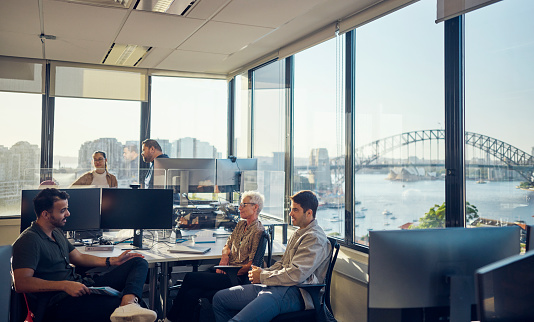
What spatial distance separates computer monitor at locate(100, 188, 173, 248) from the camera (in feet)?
11.8

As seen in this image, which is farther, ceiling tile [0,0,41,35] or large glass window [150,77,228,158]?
large glass window [150,77,228,158]

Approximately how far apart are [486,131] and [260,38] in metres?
2.58

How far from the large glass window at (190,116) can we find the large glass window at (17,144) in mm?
1534

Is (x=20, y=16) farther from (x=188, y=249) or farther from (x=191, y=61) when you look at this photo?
(x=188, y=249)

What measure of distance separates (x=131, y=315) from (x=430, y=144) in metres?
2.27

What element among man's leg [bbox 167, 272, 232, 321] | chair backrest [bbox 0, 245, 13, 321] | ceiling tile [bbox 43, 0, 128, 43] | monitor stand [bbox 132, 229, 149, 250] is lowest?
man's leg [bbox 167, 272, 232, 321]

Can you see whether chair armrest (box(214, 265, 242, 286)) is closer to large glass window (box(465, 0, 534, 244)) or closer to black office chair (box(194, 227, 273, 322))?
black office chair (box(194, 227, 273, 322))

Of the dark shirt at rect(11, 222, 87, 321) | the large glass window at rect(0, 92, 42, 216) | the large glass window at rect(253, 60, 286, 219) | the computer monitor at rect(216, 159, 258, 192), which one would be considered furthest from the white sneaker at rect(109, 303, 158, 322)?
the large glass window at rect(0, 92, 42, 216)

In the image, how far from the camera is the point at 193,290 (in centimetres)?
335

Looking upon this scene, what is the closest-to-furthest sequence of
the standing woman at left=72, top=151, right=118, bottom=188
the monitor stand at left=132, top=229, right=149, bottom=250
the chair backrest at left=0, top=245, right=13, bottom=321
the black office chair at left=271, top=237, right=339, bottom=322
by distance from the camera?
1. the chair backrest at left=0, top=245, right=13, bottom=321
2. the black office chair at left=271, top=237, right=339, bottom=322
3. the monitor stand at left=132, top=229, right=149, bottom=250
4. the standing woman at left=72, top=151, right=118, bottom=188

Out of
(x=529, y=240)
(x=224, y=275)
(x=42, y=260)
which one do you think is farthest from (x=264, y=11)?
(x=529, y=240)

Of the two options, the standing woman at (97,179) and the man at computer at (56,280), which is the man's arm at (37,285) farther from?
the standing woman at (97,179)

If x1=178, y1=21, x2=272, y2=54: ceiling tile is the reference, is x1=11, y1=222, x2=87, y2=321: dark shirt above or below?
below

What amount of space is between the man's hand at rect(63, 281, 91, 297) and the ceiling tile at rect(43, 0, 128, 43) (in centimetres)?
217
